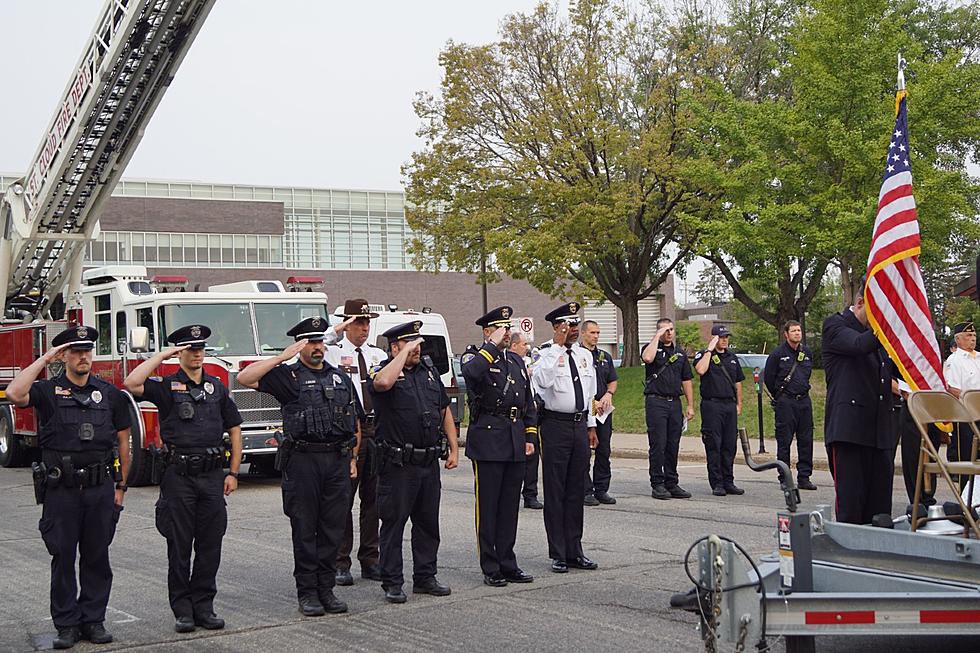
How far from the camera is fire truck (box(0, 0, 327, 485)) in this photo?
15.7 meters

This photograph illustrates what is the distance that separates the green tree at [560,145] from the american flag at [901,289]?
25.7 metres

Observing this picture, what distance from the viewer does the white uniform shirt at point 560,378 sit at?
916 cm

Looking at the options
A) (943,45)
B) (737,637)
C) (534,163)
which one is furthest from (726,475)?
(943,45)

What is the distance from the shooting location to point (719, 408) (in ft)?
45.8

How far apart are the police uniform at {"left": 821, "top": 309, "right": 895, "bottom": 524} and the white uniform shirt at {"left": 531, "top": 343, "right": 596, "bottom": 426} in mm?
2249

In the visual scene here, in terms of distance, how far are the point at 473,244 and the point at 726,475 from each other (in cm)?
2343

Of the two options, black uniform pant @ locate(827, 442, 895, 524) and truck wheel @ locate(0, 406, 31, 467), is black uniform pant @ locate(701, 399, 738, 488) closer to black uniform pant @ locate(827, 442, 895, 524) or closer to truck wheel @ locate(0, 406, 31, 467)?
black uniform pant @ locate(827, 442, 895, 524)

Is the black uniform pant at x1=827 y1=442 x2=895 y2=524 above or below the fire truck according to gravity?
below

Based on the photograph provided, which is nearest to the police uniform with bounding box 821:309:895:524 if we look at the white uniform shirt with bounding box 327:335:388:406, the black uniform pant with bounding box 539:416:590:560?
the black uniform pant with bounding box 539:416:590:560

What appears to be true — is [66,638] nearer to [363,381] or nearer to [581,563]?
[363,381]

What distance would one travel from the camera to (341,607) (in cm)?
759

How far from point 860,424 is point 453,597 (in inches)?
119

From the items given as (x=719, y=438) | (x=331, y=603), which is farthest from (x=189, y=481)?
(x=719, y=438)

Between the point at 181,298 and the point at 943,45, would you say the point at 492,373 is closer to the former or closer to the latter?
the point at 181,298
